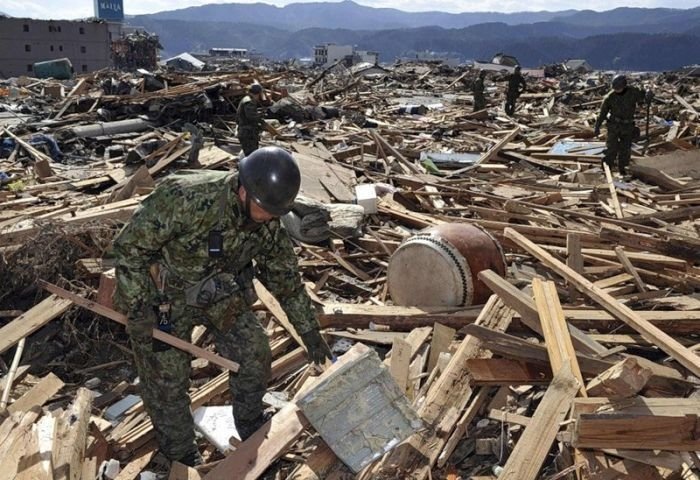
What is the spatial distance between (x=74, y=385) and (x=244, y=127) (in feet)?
21.7

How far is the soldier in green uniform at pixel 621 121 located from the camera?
34.3 feet

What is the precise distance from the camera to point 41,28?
51.2m

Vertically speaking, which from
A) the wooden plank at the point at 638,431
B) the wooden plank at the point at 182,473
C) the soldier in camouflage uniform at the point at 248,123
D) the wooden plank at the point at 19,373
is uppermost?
the soldier in camouflage uniform at the point at 248,123

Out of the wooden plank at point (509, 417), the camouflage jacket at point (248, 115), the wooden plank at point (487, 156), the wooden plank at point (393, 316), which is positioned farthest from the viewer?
the wooden plank at point (487, 156)

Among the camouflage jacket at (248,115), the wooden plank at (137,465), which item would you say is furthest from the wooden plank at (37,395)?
the camouflage jacket at (248,115)

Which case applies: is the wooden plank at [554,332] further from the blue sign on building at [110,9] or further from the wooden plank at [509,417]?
the blue sign on building at [110,9]

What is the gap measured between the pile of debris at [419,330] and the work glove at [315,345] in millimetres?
276

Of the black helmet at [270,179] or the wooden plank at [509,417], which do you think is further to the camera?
the wooden plank at [509,417]

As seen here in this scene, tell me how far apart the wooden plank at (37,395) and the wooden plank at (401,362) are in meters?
2.42

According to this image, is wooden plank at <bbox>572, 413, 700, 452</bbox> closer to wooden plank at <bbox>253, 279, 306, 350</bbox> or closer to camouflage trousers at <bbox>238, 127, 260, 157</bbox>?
wooden plank at <bbox>253, 279, 306, 350</bbox>

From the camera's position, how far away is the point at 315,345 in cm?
361

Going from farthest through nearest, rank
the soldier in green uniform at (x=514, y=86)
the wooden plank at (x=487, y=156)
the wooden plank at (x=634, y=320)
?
the soldier in green uniform at (x=514, y=86)
the wooden plank at (x=487, y=156)
the wooden plank at (x=634, y=320)

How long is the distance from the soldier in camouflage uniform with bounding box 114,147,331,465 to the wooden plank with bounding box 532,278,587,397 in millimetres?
1430

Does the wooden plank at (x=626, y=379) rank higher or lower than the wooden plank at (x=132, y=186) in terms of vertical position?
higher
